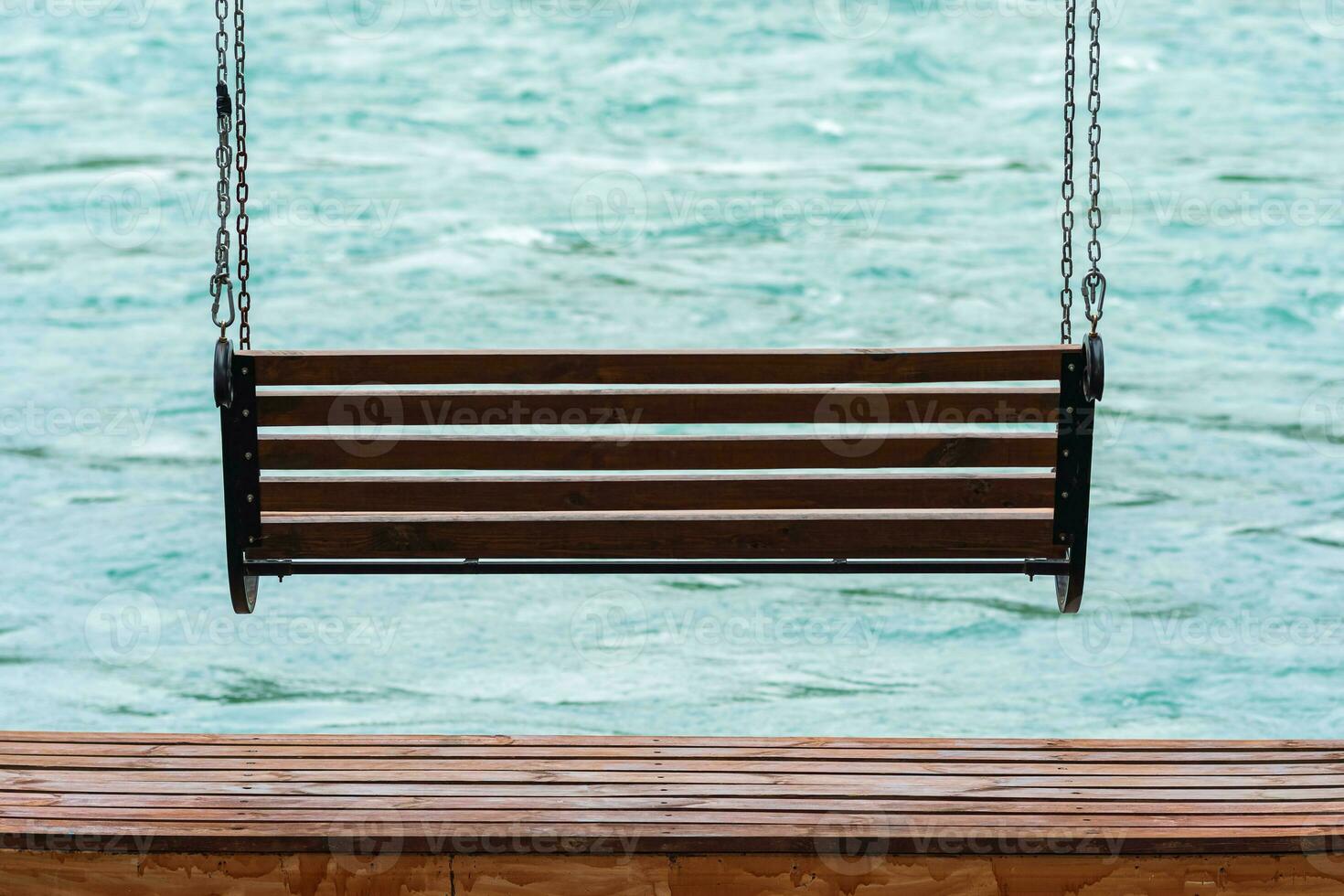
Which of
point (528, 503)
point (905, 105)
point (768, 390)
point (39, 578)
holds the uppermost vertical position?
point (768, 390)

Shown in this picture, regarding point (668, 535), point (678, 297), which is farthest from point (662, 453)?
point (678, 297)

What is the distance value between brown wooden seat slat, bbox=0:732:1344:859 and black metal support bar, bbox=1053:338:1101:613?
0.34m

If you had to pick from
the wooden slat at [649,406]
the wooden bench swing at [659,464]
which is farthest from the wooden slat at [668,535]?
the wooden slat at [649,406]

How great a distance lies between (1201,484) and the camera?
9008mm

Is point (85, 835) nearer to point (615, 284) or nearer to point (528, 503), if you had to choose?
point (528, 503)

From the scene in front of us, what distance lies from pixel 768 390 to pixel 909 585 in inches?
198

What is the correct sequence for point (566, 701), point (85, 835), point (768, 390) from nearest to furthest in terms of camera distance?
point (85, 835) → point (768, 390) → point (566, 701)

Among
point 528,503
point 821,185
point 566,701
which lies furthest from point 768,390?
point 821,185

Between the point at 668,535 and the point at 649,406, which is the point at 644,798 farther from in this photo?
the point at 649,406

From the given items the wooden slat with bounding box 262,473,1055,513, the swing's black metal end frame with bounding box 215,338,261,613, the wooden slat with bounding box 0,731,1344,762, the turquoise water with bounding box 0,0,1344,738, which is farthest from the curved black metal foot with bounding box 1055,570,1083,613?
the turquoise water with bounding box 0,0,1344,738

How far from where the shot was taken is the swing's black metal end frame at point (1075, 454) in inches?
105

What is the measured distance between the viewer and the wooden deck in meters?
2.41

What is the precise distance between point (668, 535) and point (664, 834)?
1.90ft

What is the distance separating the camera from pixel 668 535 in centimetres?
277
